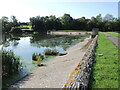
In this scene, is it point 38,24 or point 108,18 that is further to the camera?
point 108,18

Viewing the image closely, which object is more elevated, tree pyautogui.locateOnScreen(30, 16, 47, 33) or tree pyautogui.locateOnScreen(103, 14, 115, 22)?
tree pyautogui.locateOnScreen(103, 14, 115, 22)

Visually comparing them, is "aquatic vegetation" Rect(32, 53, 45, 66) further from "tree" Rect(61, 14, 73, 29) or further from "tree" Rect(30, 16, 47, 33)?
"tree" Rect(61, 14, 73, 29)

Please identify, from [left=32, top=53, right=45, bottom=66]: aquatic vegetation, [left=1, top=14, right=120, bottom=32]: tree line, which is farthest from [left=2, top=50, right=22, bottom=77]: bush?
[left=1, top=14, right=120, bottom=32]: tree line

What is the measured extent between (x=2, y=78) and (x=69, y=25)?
85.5 m

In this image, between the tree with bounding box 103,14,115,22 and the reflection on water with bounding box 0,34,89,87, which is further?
the tree with bounding box 103,14,115,22

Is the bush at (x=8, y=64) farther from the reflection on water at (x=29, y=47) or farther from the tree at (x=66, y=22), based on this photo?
the tree at (x=66, y=22)

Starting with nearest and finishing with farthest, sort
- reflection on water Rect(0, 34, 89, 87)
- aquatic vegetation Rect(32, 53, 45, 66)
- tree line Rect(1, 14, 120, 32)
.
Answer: aquatic vegetation Rect(32, 53, 45, 66), reflection on water Rect(0, 34, 89, 87), tree line Rect(1, 14, 120, 32)

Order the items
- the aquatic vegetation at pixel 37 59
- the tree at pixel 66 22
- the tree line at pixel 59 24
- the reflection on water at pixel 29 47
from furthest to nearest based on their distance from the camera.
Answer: the tree at pixel 66 22 → the tree line at pixel 59 24 → the reflection on water at pixel 29 47 → the aquatic vegetation at pixel 37 59

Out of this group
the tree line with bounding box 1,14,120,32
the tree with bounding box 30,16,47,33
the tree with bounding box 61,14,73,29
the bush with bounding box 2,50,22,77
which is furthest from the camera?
the tree with bounding box 61,14,73,29

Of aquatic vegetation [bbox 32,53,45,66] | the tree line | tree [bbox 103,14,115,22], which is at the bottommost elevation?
aquatic vegetation [bbox 32,53,45,66]

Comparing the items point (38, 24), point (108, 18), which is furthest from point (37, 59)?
point (108, 18)

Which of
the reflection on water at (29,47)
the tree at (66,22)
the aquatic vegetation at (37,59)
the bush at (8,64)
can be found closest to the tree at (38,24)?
the tree at (66,22)

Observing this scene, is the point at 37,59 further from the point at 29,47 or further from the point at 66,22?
the point at 66,22

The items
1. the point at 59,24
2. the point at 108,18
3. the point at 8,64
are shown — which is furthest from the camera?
the point at 108,18
